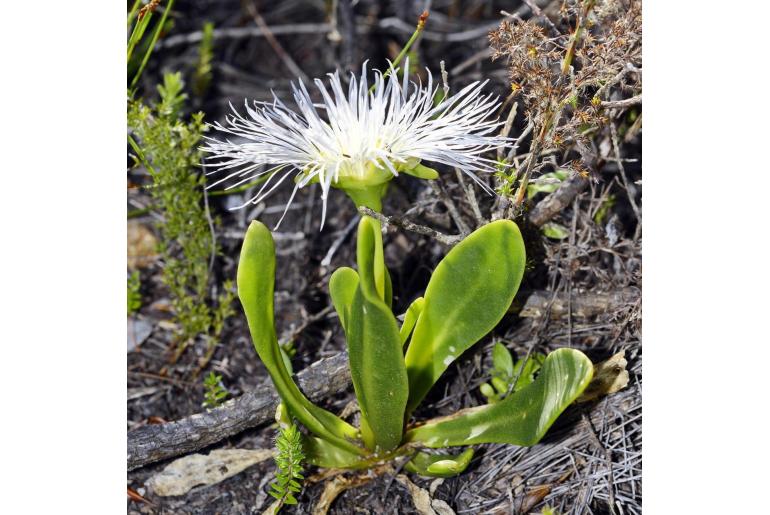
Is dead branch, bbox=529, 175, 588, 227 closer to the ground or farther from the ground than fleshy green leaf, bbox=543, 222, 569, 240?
farther from the ground

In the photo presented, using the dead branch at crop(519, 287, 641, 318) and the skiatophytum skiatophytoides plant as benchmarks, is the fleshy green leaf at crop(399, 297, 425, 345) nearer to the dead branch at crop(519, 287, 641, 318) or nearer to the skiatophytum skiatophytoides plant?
the skiatophytum skiatophytoides plant

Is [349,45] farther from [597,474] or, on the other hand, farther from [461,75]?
[597,474]

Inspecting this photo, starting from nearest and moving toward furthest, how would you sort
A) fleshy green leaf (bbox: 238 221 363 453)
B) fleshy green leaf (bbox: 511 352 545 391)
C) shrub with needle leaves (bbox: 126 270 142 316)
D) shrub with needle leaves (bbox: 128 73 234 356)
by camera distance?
fleshy green leaf (bbox: 238 221 363 453)
fleshy green leaf (bbox: 511 352 545 391)
shrub with needle leaves (bbox: 128 73 234 356)
shrub with needle leaves (bbox: 126 270 142 316)

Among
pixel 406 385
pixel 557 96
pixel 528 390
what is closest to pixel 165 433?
pixel 406 385

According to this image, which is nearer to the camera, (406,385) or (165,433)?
(406,385)

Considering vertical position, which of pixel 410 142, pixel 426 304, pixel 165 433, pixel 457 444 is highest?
pixel 410 142

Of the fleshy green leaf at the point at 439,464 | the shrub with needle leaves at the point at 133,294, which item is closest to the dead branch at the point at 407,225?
the fleshy green leaf at the point at 439,464

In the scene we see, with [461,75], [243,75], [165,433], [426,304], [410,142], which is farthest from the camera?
[243,75]

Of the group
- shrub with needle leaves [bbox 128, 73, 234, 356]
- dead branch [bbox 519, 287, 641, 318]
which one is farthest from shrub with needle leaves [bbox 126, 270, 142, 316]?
dead branch [bbox 519, 287, 641, 318]

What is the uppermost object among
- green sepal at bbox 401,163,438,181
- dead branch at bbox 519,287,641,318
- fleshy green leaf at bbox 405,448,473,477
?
green sepal at bbox 401,163,438,181
